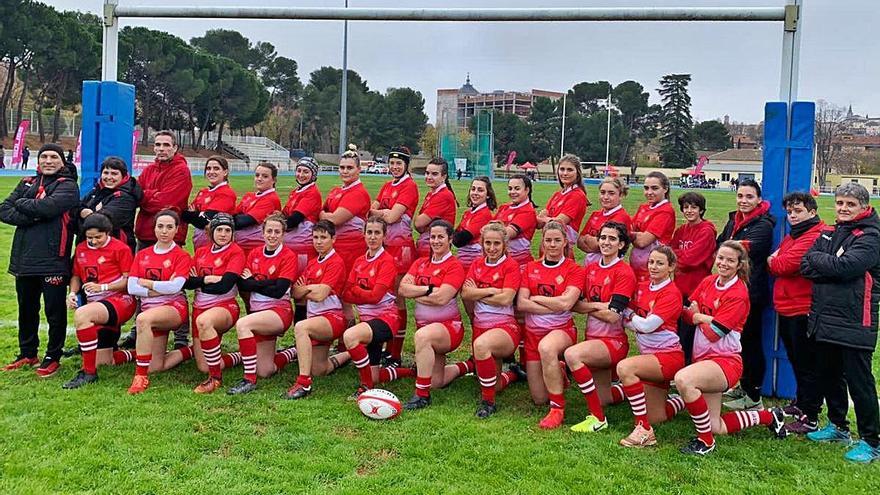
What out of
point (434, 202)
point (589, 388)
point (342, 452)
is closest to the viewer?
point (342, 452)

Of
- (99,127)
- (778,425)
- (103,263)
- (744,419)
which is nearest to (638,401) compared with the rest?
(744,419)

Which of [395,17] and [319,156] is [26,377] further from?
[319,156]

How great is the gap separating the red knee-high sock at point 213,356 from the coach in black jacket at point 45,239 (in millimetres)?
1414

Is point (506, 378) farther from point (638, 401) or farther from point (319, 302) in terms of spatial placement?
point (319, 302)

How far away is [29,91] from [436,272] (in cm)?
4749

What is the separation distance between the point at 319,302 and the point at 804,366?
3654 millimetres

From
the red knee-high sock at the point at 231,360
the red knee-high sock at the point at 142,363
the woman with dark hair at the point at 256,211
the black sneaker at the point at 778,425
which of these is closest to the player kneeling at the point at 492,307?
the black sneaker at the point at 778,425

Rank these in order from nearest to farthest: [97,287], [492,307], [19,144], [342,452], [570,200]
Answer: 1. [342,452]
2. [492,307]
3. [97,287]
4. [570,200]
5. [19,144]

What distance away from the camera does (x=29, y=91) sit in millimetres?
44531

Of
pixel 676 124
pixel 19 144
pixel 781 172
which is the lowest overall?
pixel 781 172

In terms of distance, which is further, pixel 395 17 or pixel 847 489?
pixel 395 17

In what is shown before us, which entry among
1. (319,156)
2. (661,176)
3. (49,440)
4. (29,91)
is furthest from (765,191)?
(319,156)

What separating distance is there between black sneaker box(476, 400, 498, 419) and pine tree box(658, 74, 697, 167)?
65.3 metres

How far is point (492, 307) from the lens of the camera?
5.52m
